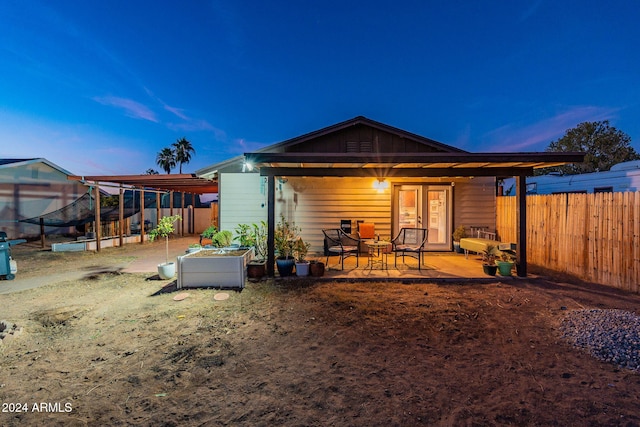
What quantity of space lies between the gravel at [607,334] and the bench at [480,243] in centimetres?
274

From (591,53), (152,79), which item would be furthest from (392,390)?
(591,53)

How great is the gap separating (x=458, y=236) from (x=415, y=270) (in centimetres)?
299

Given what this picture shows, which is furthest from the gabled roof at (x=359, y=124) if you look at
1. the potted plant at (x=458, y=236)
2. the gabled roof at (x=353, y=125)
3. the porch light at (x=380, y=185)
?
the potted plant at (x=458, y=236)

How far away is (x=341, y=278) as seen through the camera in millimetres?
5652

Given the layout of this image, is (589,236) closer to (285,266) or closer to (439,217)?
(439,217)

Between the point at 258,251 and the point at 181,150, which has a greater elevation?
the point at 181,150

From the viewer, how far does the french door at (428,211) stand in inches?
340

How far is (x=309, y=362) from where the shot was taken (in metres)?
2.64

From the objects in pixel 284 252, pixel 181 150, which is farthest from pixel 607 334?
pixel 181 150

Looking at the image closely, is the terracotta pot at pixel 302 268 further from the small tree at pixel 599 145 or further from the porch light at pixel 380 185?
the small tree at pixel 599 145

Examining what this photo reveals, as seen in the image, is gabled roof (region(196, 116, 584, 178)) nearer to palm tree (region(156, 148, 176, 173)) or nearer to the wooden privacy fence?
the wooden privacy fence

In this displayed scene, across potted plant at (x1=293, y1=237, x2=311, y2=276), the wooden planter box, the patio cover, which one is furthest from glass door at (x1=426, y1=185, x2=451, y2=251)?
the wooden planter box

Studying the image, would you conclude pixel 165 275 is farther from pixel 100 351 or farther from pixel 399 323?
pixel 399 323

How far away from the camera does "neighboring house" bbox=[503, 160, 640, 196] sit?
9.23 metres
